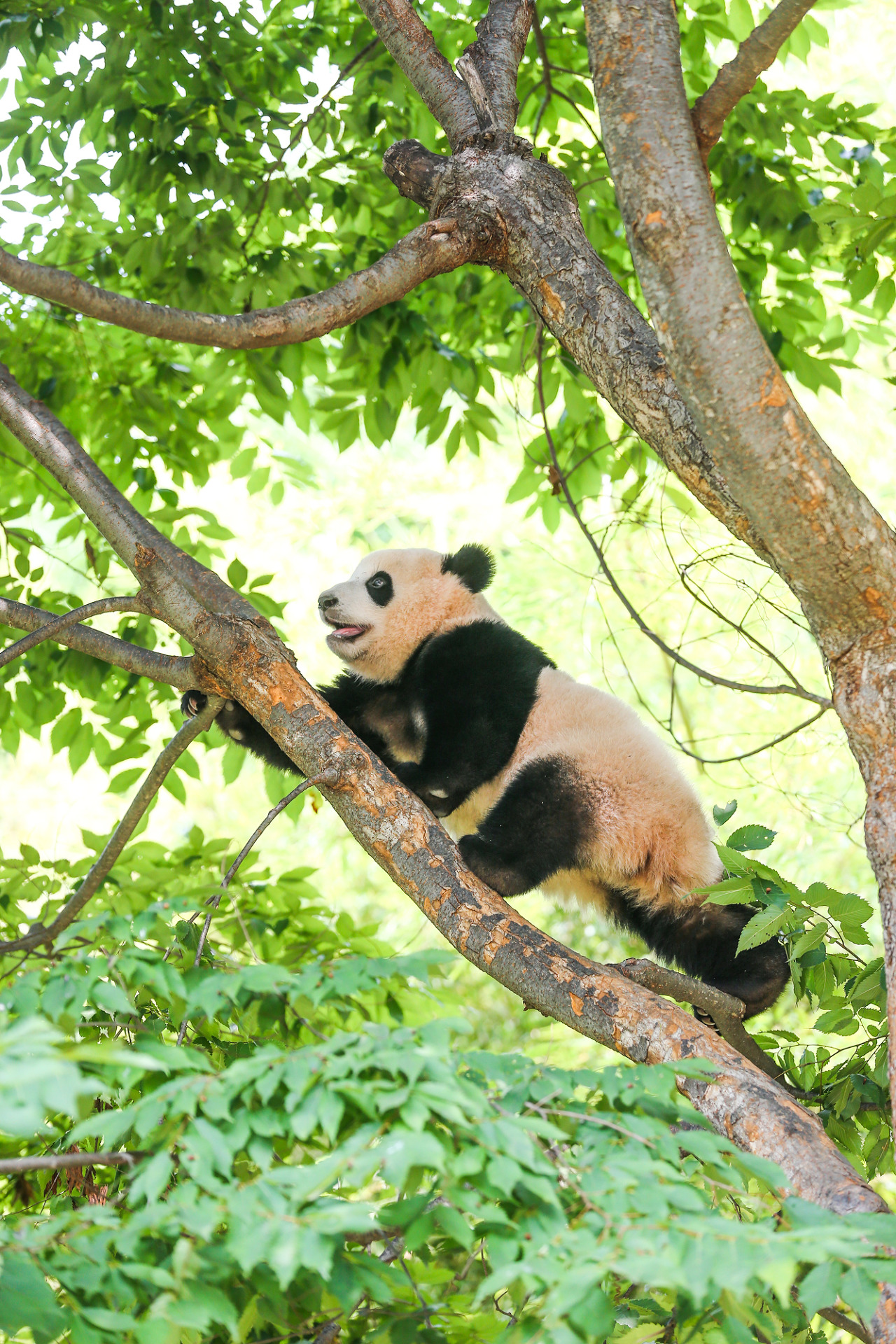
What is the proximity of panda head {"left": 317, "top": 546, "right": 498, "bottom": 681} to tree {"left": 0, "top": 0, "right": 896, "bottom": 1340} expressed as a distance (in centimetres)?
40

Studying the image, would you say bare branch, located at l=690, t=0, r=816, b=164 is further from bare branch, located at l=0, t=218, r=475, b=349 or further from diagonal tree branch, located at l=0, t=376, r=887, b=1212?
diagonal tree branch, located at l=0, t=376, r=887, b=1212

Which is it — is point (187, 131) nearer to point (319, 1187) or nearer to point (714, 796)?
point (319, 1187)

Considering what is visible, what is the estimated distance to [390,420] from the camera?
4.03m

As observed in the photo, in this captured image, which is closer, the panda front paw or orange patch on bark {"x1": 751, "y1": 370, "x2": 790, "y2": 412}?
orange patch on bark {"x1": 751, "y1": 370, "x2": 790, "y2": 412}

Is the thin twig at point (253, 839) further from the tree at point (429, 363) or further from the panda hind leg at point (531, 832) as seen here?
the panda hind leg at point (531, 832)

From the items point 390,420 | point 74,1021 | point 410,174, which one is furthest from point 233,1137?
point 390,420

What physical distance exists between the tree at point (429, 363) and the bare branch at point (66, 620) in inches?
0.7

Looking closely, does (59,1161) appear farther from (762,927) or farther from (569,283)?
(569,283)

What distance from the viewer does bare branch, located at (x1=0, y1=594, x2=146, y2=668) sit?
2.31 meters

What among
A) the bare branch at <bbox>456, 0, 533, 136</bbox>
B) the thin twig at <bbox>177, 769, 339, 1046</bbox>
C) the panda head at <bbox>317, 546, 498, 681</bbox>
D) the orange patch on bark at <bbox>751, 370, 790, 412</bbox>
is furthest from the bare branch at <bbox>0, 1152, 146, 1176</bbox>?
the bare branch at <bbox>456, 0, 533, 136</bbox>

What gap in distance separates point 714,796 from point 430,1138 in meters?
7.55

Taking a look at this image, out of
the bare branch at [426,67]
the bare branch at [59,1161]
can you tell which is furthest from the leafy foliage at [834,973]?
the bare branch at [426,67]

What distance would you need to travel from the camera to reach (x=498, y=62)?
295 centimetres

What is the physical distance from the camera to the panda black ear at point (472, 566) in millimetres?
3584
